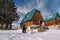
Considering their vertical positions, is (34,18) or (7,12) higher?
(7,12)

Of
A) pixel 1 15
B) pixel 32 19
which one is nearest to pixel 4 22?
pixel 1 15

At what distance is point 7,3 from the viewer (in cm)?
3819

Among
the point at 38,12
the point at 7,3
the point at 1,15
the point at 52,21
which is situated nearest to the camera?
the point at 1,15

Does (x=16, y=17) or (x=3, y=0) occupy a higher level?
(x=3, y=0)

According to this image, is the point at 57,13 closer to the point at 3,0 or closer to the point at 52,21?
the point at 52,21

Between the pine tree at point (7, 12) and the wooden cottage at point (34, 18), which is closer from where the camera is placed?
the pine tree at point (7, 12)

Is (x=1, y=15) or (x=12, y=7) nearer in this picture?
(x=1, y=15)

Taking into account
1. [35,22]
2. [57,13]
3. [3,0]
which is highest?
[3,0]

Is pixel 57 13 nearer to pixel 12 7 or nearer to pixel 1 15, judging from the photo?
pixel 12 7

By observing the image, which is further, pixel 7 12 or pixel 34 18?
pixel 34 18

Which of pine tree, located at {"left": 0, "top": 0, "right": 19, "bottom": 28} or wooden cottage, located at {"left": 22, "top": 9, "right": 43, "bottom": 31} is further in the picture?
wooden cottage, located at {"left": 22, "top": 9, "right": 43, "bottom": 31}

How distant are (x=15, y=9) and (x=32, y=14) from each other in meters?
5.42

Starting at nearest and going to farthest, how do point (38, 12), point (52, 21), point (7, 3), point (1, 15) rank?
1. point (1, 15)
2. point (7, 3)
3. point (38, 12)
4. point (52, 21)

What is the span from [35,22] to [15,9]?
283 inches
